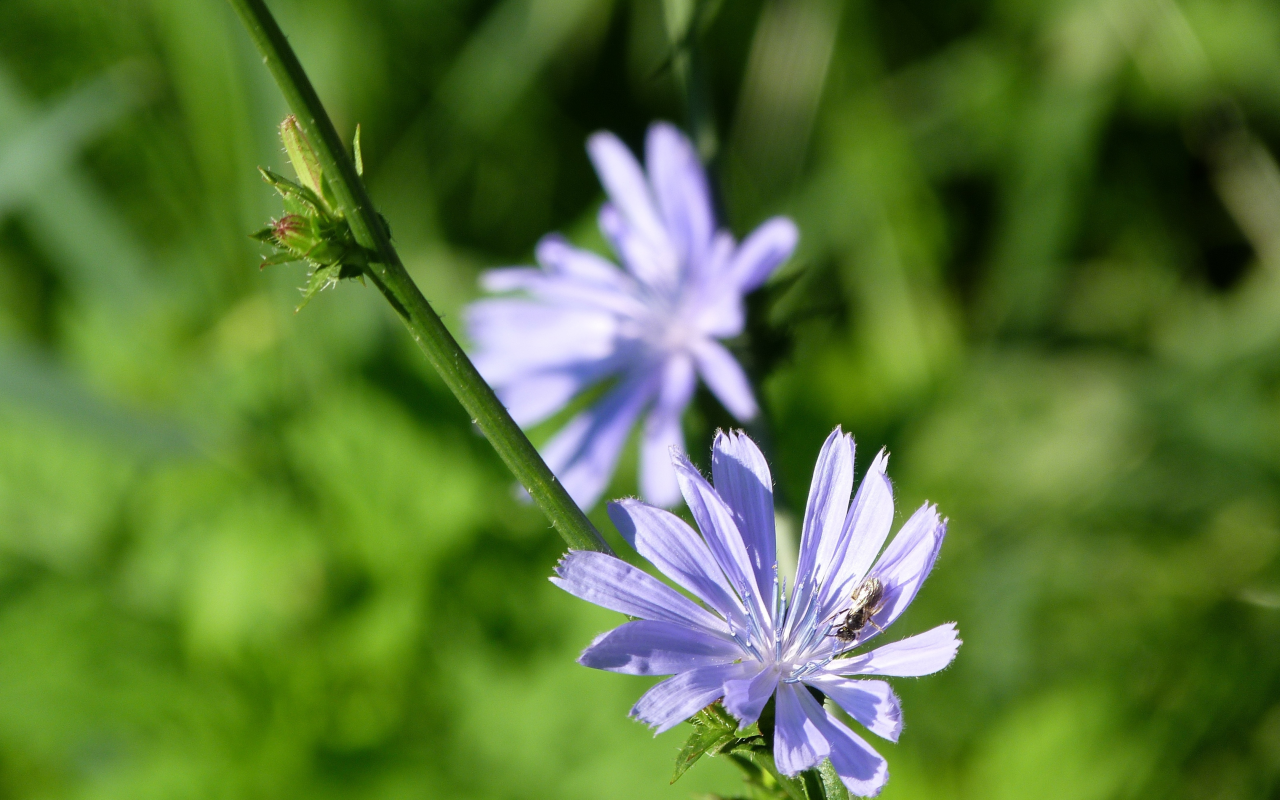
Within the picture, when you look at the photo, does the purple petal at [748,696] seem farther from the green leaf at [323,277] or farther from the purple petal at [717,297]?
the purple petal at [717,297]

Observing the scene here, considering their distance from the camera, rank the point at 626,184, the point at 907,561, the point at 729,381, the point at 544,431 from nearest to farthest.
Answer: the point at 907,561 < the point at 729,381 < the point at 626,184 < the point at 544,431

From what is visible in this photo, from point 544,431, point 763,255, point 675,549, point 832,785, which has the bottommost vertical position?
point 832,785

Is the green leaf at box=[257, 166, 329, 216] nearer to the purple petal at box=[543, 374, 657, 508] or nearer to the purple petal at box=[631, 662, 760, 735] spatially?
the purple petal at box=[631, 662, 760, 735]

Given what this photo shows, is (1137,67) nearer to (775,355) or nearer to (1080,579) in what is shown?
(1080,579)

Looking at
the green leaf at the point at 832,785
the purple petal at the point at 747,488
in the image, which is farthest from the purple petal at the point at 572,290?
the green leaf at the point at 832,785

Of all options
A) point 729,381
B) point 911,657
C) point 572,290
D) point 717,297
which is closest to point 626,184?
point 572,290

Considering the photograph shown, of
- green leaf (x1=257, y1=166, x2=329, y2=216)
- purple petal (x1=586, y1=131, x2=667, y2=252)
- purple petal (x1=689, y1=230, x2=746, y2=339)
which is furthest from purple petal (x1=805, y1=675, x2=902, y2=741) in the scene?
→ purple petal (x1=586, y1=131, x2=667, y2=252)

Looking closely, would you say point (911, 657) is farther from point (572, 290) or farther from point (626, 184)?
point (626, 184)
